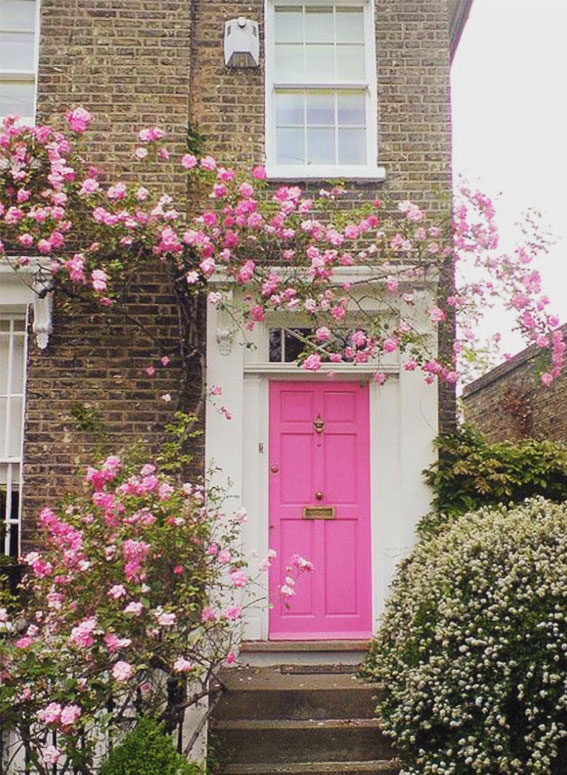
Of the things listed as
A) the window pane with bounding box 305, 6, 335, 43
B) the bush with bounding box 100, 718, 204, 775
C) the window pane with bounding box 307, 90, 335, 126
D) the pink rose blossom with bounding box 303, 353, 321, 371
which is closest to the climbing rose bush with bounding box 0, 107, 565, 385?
the pink rose blossom with bounding box 303, 353, 321, 371

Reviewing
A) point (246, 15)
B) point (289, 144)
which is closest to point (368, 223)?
point (289, 144)

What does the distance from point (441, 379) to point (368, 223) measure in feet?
4.86

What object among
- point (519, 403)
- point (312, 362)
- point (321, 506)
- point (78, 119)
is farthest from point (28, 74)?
point (519, 403)

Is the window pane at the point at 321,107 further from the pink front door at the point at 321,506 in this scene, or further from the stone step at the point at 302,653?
the stone step at the point at 302,653

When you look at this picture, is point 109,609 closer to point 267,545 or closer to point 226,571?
point 226,571

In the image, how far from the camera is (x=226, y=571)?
7.19m

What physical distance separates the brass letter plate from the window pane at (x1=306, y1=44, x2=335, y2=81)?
391 centimetres

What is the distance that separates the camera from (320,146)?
812 centimetres

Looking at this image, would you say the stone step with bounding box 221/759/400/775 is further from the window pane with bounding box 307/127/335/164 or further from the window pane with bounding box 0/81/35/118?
the window pane with bounding box 0/81/35/118

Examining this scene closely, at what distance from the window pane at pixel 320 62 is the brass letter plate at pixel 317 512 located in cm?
391

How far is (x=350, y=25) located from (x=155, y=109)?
2031 mm

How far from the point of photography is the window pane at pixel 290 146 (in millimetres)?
8078

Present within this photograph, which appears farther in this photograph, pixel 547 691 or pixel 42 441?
pixel 42 441

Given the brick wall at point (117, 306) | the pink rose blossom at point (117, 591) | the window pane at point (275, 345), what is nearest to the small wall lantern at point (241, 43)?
the brick wall at point (117, 306)
